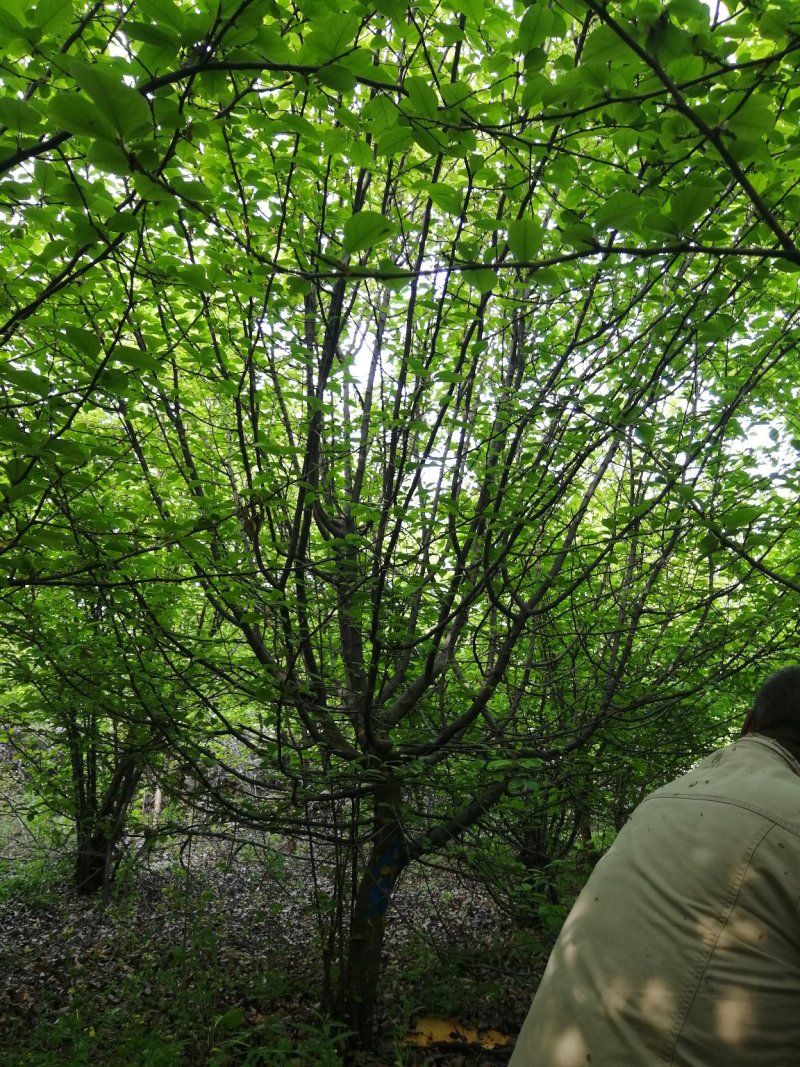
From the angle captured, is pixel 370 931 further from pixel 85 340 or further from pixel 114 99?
pixel 114 99

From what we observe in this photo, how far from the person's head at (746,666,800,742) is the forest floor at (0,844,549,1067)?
3194 mm

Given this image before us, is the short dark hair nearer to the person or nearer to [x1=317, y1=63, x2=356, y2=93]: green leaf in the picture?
the person

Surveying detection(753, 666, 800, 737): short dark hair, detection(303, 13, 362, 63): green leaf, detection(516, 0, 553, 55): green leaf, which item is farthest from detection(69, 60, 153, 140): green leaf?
detection(753, 666, 800, 737): short dark hair

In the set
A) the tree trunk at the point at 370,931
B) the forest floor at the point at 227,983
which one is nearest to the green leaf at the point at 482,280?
the tree trunk at the point at 370,931

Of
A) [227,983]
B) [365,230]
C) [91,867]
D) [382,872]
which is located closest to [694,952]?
[365,230]

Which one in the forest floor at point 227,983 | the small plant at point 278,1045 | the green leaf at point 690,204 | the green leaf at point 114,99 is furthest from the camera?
the forest floor at point 227,983

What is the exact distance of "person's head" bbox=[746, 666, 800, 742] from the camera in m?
1.73

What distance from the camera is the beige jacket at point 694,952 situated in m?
1.32

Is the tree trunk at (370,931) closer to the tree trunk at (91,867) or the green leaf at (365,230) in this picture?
the green leaf at (365,230)

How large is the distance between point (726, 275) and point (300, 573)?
2.72 meters

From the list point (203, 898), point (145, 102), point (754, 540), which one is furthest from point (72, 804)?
point (145, 102)

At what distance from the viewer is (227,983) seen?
5.31m

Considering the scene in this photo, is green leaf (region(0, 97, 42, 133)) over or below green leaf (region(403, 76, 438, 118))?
below

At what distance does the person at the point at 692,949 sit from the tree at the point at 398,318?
618 millimetres
